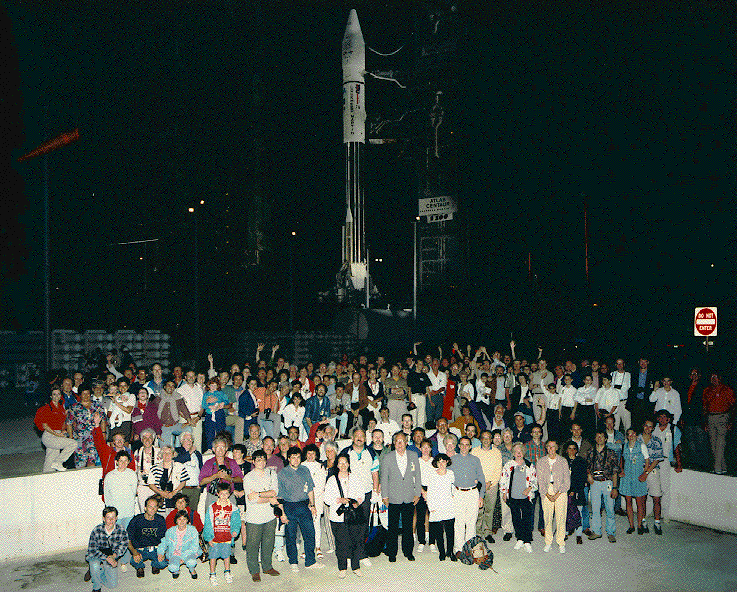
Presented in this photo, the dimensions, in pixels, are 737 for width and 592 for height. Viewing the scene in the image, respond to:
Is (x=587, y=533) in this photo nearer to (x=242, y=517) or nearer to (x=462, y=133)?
(x=242, y=517)

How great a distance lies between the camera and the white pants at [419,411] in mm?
16781

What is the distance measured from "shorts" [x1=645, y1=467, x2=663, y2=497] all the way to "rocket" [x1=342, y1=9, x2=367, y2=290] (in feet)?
137

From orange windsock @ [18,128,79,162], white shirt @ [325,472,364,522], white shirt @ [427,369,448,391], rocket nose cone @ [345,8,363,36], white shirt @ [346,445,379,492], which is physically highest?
rocket nose cone @ [345,8,363,36]

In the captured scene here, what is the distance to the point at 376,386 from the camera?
52.9 feet

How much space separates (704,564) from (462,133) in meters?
36.5

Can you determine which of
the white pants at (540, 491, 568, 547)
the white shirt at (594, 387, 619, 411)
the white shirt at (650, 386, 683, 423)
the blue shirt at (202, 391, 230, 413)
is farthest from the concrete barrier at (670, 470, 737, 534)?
the blue shirt at (202, 391, 230, 413)

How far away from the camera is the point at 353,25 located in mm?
51750

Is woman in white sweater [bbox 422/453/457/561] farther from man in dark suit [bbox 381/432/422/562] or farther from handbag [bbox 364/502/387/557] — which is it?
handbag [bbox 364/502/387/557]

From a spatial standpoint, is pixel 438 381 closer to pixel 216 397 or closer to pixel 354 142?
pixel 216 397

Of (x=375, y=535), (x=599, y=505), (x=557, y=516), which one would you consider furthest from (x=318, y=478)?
(x=599, y=505)

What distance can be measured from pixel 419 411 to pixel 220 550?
8257 millimetres

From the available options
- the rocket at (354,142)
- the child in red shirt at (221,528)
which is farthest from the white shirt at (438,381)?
the rocket at (354,142)

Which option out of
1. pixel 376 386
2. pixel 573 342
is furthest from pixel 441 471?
pixel 573 342

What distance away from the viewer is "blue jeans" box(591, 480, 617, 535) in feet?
36.2
